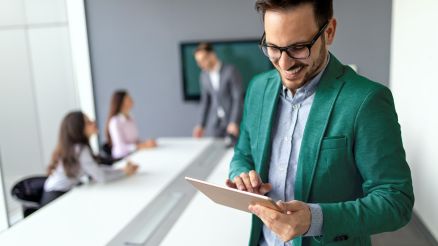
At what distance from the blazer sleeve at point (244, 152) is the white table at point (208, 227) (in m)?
0.52

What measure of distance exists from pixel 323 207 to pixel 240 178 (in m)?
0.26

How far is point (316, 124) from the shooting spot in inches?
36.8

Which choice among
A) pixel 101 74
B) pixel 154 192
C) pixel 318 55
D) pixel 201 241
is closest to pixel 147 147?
pixel 154 192

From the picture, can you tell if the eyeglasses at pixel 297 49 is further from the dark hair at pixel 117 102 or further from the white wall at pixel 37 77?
the dark hair at pixel 117 102

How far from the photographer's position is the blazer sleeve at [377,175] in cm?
85

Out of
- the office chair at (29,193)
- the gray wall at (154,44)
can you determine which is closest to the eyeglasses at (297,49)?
the office chair at (29,193)

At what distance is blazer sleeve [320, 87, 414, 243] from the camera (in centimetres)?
85

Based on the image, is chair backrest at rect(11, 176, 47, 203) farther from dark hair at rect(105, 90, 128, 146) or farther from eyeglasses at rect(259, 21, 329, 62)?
eyeglasses at rect(259, 21, 329, 62)

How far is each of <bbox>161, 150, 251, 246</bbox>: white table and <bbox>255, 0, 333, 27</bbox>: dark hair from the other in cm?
103

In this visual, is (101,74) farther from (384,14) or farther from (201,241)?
(384,14)

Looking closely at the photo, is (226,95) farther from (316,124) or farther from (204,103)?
(316,124)

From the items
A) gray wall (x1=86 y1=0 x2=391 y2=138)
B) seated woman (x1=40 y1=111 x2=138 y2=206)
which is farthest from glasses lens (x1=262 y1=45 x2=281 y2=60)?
gray wall (x1=86 y1=0 x2=391 y2=138)

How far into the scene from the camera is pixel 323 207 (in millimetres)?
870

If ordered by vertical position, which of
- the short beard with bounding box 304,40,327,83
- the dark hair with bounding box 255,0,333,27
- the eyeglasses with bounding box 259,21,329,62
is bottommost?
the short beard with bounding box 304,40,327,83
